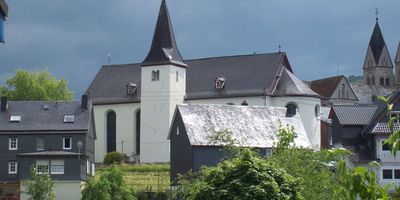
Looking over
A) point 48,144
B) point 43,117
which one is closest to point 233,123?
point 48,144

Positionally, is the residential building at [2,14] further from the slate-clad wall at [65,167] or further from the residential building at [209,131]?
the slate-clad wall at [65,167]

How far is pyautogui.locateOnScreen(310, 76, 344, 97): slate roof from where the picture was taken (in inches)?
4781

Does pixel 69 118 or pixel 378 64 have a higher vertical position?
pixel 378 64

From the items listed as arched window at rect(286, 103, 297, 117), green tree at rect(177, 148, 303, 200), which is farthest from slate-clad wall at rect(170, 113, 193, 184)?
green tree at rect(177, 148, 303, 200)

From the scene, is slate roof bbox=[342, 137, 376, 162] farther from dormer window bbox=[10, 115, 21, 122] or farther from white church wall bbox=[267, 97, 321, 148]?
dormer window bbox=[10, 115, 21, 122]

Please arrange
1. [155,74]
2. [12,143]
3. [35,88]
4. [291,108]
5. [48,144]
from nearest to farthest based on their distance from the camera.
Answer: [48,144]
[12,143]
[291,108]
[155,74]
[35,88]

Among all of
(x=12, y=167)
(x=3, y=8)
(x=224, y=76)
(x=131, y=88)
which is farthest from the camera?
(x=131, y=88)

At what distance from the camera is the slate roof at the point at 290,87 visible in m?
83.2

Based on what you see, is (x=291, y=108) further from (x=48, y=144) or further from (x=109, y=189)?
(x=109, y=189)

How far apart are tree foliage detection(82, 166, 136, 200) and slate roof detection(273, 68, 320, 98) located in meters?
27.2

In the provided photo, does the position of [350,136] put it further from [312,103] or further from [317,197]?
[317,197]

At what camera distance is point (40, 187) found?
59.7m

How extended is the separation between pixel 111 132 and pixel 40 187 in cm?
3092

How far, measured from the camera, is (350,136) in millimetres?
70312
